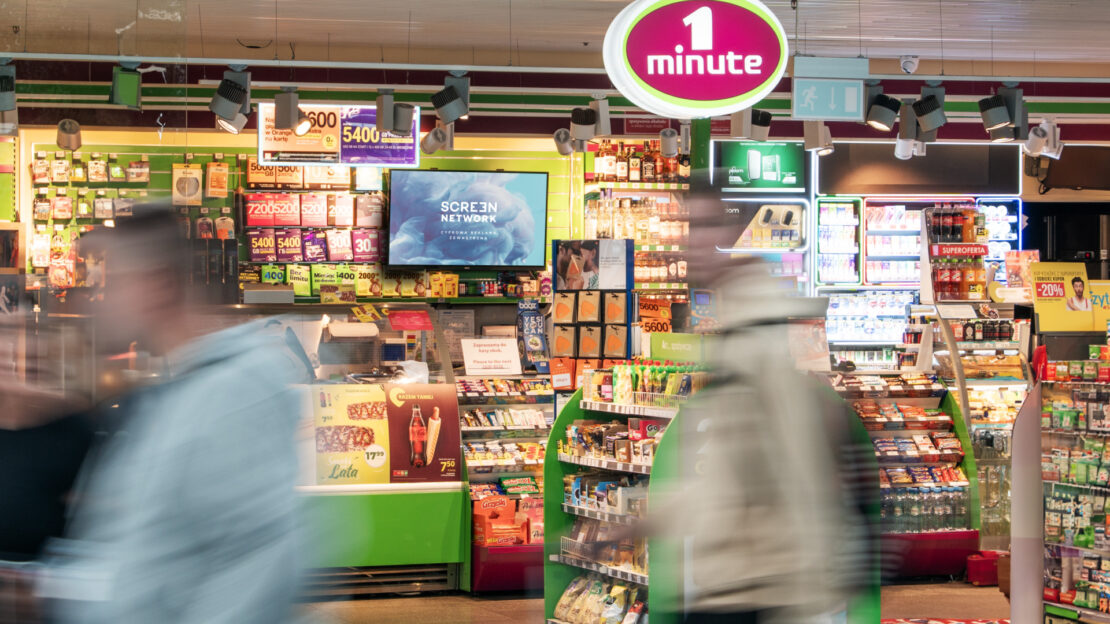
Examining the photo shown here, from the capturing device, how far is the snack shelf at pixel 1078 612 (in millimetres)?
5016

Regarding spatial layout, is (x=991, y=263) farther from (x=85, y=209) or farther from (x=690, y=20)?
(x=85, y=209)

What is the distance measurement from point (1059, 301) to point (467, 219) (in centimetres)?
560

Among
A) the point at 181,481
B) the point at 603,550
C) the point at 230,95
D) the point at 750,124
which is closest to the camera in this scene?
the point at 181,481

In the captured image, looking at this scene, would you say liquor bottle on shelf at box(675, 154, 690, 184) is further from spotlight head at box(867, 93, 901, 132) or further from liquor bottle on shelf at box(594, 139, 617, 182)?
spotlight head at box(867, 93, 901, 132)

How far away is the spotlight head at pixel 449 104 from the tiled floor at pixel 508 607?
372 centimetres

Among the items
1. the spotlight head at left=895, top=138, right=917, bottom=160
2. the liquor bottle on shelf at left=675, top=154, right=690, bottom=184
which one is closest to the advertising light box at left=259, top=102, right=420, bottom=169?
the liquor bottle on shelf at left=675, top=154, right=690, bottom=184

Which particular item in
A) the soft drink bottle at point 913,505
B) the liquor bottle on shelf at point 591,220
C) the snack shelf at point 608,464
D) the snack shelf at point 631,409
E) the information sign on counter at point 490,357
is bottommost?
the soft drink bottle at point 913,505

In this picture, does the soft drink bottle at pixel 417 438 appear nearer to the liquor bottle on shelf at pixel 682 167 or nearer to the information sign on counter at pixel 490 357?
the information sign on counter at pixel 490 357

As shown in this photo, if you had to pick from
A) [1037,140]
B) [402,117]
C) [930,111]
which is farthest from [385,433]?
[1037,140]

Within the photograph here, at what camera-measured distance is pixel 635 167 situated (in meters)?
10.3

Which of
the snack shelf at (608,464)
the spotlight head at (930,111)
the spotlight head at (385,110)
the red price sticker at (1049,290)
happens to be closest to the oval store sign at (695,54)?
the snack shelf at (608,464)

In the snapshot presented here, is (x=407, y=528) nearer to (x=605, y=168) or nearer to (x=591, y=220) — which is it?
(x=591, y=220)

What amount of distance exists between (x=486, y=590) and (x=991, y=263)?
610cm

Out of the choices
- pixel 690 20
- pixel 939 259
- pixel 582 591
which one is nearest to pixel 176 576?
pixel 582 591
